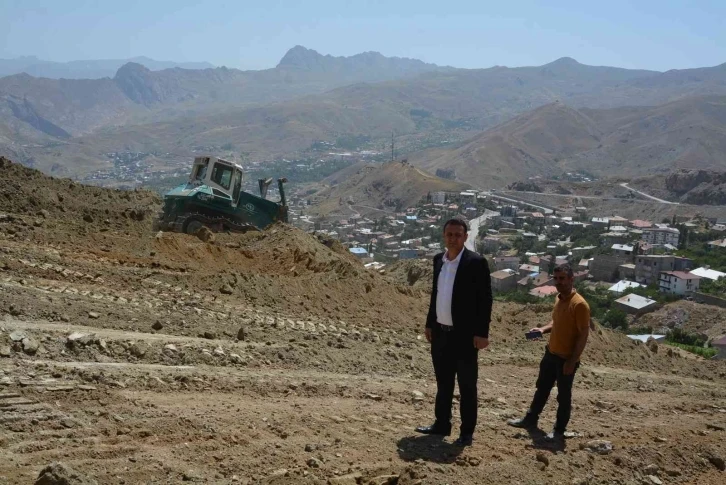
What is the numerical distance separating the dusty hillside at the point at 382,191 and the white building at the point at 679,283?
45594mm

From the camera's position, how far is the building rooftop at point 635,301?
107 feet

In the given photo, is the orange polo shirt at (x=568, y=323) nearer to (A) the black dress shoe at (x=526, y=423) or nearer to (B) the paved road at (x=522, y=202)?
(A) the black dress shoe at (x=526, y=423)

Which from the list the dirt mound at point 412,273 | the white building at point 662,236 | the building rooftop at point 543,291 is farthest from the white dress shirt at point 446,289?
the white building at point 662,236

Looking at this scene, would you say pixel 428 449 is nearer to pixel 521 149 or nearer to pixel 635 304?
pixel 635 304

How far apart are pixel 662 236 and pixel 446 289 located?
58.6 m

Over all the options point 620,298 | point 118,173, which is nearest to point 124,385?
point 620,298

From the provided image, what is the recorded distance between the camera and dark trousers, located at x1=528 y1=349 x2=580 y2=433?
604cm

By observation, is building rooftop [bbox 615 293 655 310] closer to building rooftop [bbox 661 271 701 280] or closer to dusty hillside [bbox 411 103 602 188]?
building rooftop [bbox 661 271 701 280]

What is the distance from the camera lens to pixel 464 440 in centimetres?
542

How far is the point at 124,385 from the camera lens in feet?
19.0

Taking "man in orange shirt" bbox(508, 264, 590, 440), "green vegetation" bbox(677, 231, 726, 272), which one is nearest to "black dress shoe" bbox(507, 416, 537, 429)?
"man in orange shirt" bbox(508, 264, 590, 440)

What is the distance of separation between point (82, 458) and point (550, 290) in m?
31.0

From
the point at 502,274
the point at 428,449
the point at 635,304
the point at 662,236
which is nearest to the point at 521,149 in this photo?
the point at 662,236

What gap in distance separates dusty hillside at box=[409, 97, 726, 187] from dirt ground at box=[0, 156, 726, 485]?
10074 centimetres
